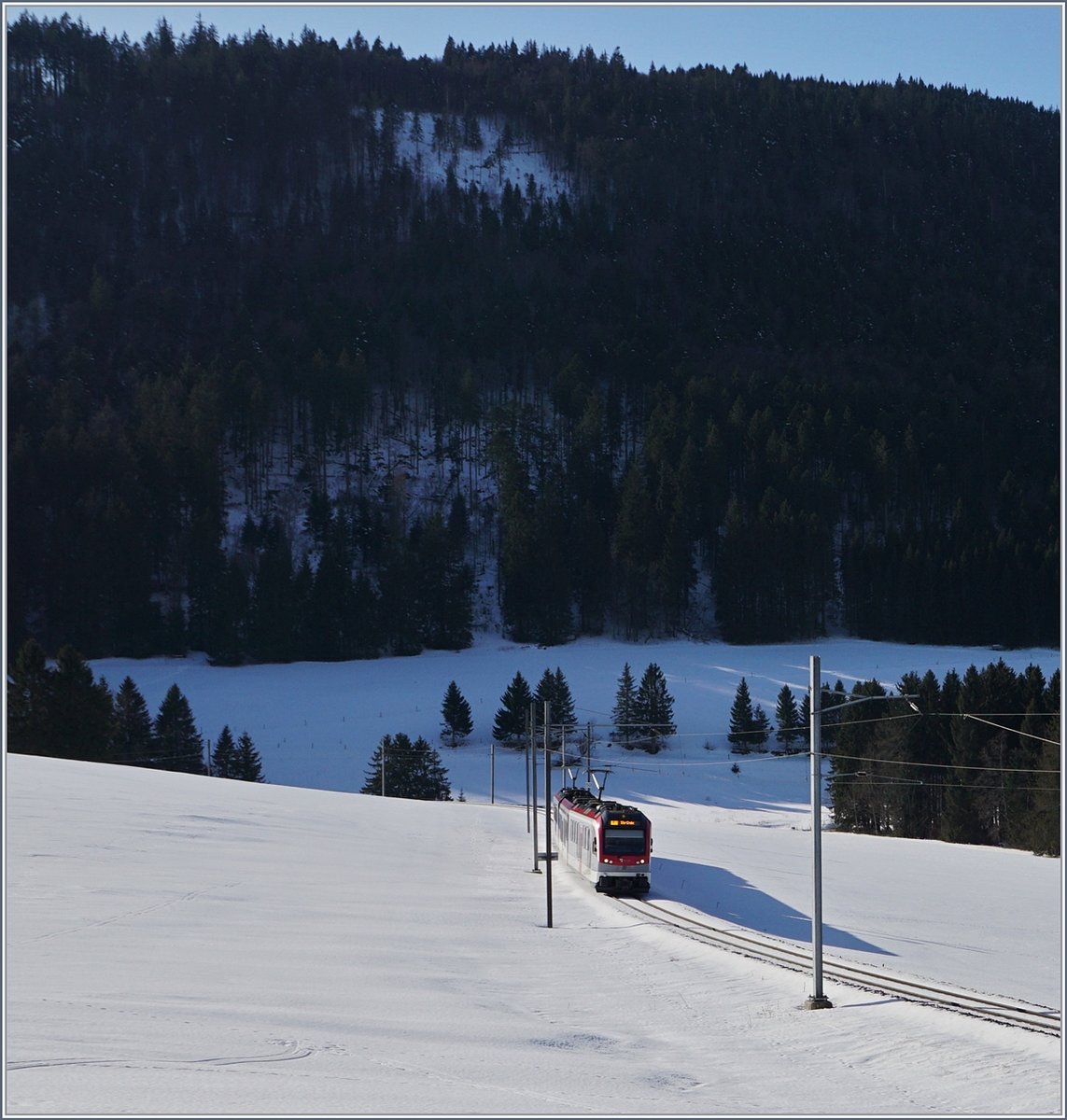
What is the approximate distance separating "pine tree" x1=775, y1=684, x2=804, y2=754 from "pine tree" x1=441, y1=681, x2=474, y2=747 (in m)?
25.0

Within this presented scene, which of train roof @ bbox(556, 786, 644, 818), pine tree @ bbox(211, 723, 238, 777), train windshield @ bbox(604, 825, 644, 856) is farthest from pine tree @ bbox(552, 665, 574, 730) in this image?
train windshield @ bbox(604, 825, 644, 856)

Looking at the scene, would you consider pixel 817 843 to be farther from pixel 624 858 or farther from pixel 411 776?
pixel 411 776

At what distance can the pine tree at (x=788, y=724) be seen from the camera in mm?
84500

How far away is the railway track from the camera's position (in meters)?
17.5

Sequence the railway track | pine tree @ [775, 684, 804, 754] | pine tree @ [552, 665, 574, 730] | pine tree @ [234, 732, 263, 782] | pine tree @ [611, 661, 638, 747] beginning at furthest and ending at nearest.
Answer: pine tree @ [611, 661, 638, 747] → pine tree @ [552, 665, 574, 730] → pine tree @ [775, 684, 804, 754] → pine tree @ [234, 732, 263, 782] → the railway track

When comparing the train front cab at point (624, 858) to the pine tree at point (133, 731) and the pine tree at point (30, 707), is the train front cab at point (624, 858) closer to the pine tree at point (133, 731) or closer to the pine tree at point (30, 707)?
the pine tree at point (30, 707)

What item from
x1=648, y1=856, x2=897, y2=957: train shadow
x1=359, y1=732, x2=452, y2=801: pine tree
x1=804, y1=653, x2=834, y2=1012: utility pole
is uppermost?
x1=804, y1=653, x2=834, y2=1012: utility pole

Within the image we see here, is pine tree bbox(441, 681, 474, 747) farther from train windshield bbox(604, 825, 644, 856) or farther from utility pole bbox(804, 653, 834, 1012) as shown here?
utility pole bbox(804, 653, 834, 1012)

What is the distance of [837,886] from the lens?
1570 inches

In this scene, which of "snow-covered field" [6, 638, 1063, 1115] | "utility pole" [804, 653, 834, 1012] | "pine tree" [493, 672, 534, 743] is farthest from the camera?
"pine tree" [493, 672, 534, 743]

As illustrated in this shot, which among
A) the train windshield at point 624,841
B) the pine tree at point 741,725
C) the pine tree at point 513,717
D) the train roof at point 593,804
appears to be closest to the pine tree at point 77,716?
the pine tree at point 513,717

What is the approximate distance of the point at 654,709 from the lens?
87.0 m

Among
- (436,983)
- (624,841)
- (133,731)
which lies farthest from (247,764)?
(436,983)

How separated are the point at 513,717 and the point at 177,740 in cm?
2591
